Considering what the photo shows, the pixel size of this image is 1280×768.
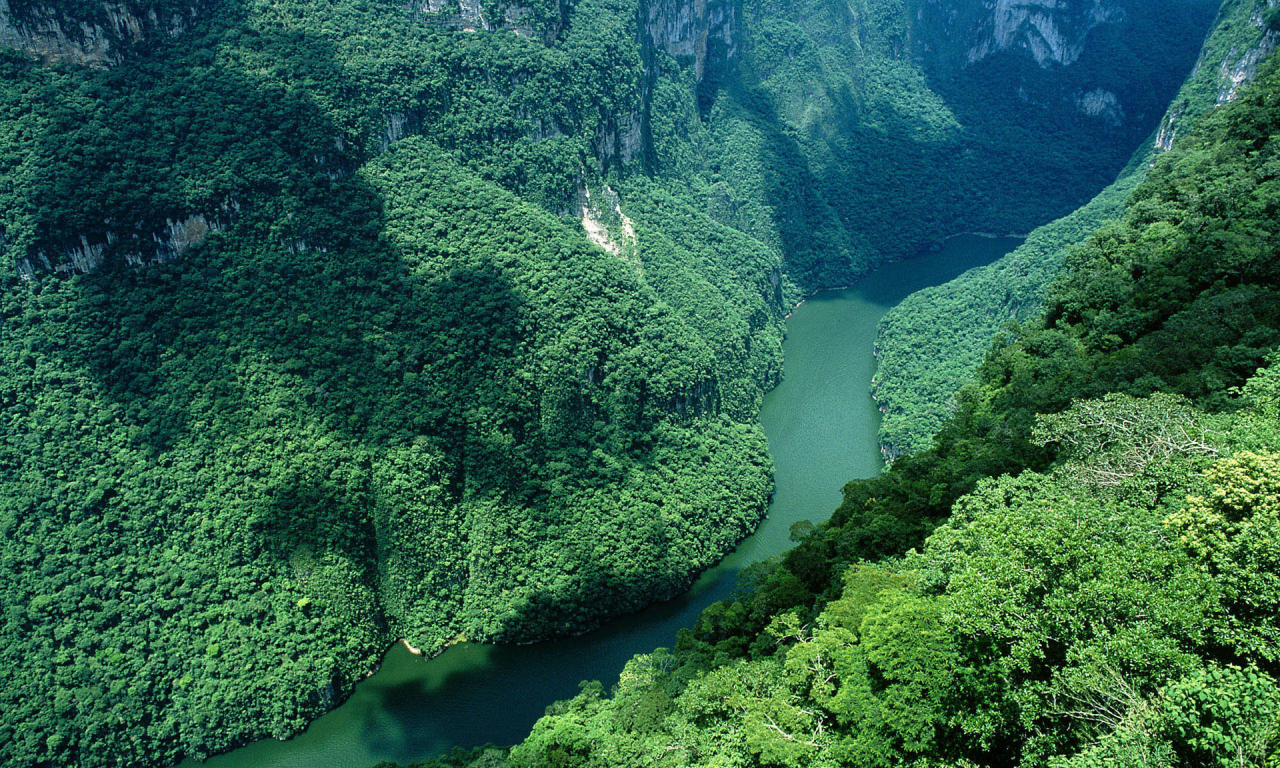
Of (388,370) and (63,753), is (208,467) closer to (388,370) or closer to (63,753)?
(388,370)

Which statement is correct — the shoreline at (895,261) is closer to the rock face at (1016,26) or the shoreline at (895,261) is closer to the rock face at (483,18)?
the rock face at (1016,26)

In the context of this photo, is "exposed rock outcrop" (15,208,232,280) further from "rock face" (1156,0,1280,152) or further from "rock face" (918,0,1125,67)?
"rock face" (918,0,1125,67)

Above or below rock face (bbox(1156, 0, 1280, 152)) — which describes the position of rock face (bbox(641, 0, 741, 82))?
above

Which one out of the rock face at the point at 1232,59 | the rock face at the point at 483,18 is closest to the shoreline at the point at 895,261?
the rock face at the point at 1232,59

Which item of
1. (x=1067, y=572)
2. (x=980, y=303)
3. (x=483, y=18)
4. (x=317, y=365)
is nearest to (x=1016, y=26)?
(x=980, y=303)

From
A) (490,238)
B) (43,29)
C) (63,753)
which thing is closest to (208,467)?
(63,753)

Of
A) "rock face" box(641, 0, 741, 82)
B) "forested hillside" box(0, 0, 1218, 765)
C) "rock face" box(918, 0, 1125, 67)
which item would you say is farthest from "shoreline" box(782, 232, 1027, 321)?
"rock face" box(918, 0, 1125, 67)
